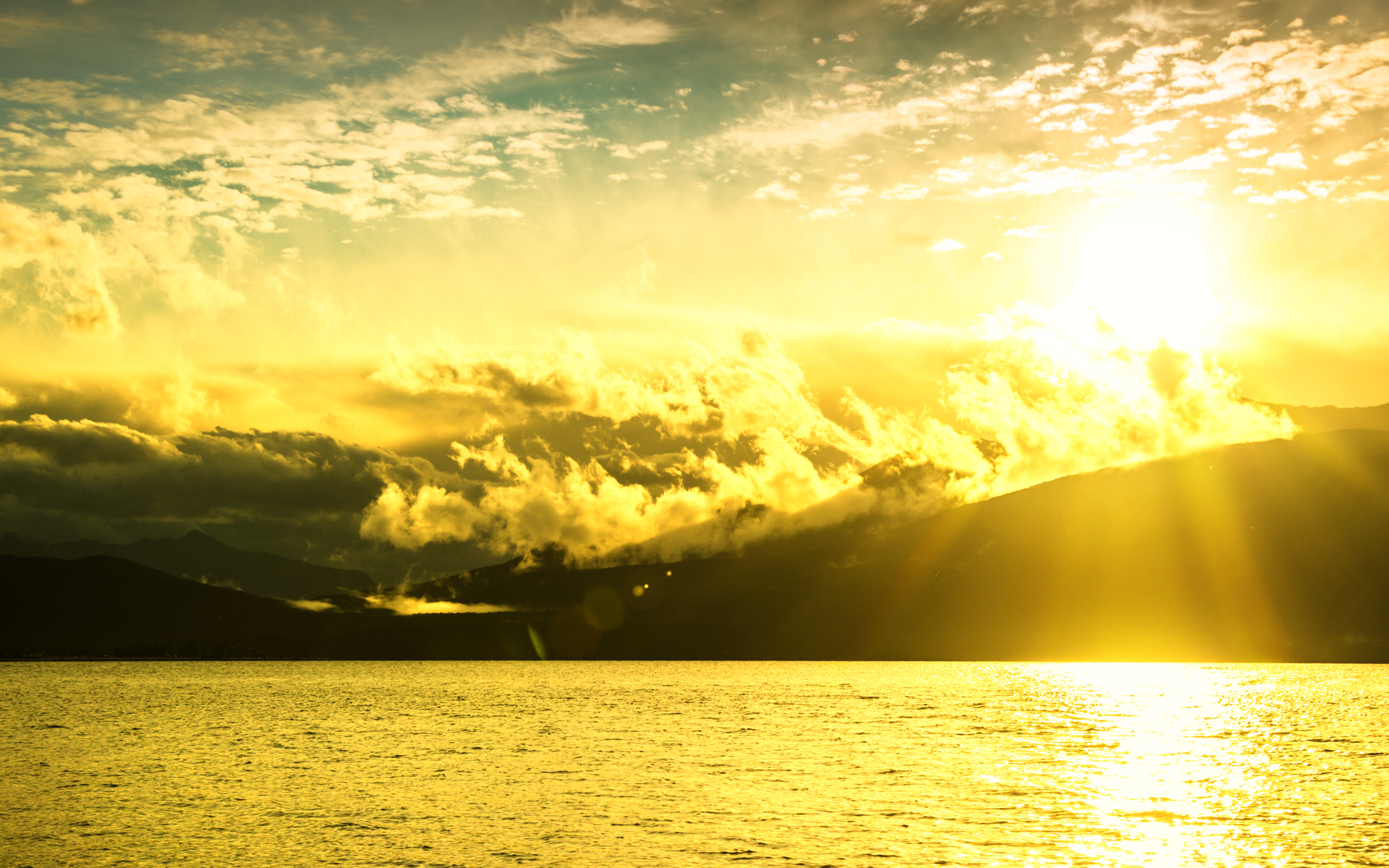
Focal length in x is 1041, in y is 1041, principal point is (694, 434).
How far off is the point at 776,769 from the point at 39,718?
137 metres

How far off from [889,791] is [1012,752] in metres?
35.0

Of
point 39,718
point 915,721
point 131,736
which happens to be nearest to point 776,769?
point 915,721

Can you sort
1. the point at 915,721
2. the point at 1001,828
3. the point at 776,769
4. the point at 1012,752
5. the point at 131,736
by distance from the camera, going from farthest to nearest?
the point at 915,721, the point at 131,736, the point at 1012,752, the point at 776,769, the point at 1001,828

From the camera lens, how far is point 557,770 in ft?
297

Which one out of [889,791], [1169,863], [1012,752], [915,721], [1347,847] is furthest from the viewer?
[915,721]

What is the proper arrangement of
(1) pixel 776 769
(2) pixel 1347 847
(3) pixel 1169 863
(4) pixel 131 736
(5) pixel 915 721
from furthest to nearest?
(5) pixel 915 721, (4) pixel 131 736, (1) pixel 776 769, (2) pixel 1347 847, (3) pixel 1169 863

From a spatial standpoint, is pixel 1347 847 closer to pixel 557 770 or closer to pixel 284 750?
pixel 557 770

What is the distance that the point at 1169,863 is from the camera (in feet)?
162

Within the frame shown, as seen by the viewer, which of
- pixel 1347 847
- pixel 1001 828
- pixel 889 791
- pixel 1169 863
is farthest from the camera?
pixel 889 791

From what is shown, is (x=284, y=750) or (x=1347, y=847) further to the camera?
(x=284, y=750)

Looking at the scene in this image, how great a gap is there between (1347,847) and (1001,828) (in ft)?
55.3

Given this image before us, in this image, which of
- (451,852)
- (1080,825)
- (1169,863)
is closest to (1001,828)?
(1080,825)

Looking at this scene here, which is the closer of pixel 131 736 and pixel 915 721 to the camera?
pixel 131 736

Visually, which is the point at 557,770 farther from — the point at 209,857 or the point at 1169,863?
the point at 1169,863
